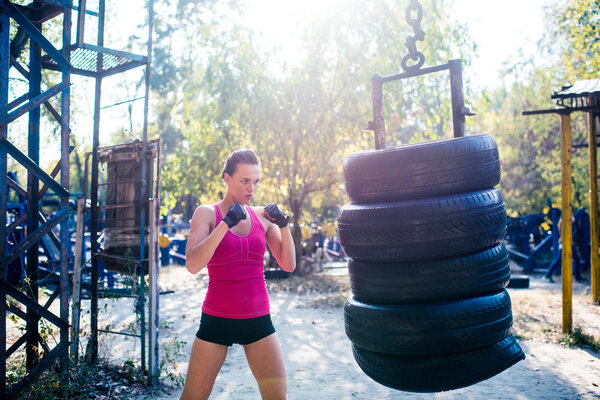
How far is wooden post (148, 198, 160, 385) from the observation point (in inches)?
189

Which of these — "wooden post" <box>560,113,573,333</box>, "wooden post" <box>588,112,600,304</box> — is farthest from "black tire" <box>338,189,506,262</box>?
"wooden post" <box>588,112,600,304</box>

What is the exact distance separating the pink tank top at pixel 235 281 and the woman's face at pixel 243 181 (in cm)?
20

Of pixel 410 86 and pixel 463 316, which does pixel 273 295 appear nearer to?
pixel 410 86

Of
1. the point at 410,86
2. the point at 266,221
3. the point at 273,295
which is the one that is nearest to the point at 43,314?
the point at 266,221

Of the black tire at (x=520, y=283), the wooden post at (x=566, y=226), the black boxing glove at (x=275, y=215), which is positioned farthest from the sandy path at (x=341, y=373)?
the black tire at (x=520, y=283)

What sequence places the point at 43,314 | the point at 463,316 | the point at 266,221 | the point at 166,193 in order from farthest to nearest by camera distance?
the point at 166,193, the point at 43,314, the point at 266,221, the point at 463,316

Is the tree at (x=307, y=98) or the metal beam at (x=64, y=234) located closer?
the metal beam at (x=64, y=234)

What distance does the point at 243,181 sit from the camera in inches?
121

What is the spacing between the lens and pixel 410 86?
432 inches

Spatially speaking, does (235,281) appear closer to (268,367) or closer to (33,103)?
(268,367)

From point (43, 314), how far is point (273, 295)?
6.42 meters

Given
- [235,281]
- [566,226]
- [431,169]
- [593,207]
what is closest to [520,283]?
[593,207]

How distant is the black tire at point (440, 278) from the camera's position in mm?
2852

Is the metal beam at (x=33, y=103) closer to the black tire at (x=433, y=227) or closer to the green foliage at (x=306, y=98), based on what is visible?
the black tire at (x=433, y=227)
